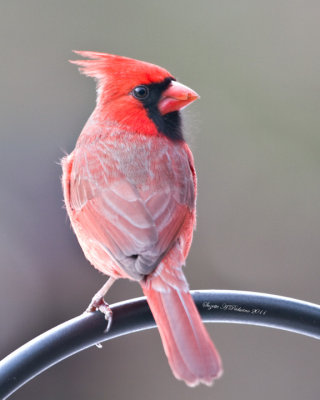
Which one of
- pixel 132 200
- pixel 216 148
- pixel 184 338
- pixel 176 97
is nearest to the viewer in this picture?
pixel 184 338

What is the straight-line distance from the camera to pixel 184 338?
1.52m

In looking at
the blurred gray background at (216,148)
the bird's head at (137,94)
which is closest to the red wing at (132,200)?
the bird's head at (137,94)

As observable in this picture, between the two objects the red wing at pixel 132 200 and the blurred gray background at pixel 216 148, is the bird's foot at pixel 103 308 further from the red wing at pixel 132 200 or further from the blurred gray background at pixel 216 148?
the blurred gray background at pixel 216 148

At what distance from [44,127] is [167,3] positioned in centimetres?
109

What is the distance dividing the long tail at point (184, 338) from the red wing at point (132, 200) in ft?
0.34

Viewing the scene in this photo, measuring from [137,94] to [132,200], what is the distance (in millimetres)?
419

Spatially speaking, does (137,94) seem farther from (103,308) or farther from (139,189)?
(103,308)

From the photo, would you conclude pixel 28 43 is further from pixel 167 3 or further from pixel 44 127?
pixel 167 3

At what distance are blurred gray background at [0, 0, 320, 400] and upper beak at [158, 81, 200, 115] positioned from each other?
4.78ft

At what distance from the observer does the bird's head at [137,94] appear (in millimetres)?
2127

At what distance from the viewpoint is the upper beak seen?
2143mm

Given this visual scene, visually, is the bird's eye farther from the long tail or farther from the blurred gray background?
the blurred gray background

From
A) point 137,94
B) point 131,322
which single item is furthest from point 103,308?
point 137,94

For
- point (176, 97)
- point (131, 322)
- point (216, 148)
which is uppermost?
point (176, 97)
